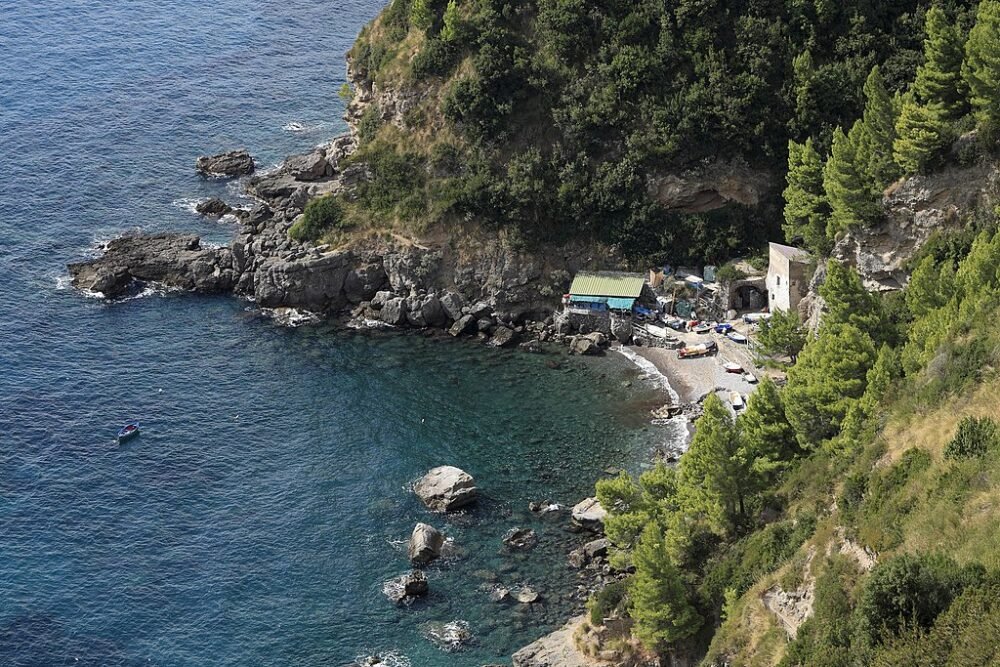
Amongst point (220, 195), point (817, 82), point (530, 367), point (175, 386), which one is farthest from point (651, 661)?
point (220, 195)

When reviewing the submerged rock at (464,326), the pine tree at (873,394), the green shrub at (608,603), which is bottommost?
the green shrub at (608,603)

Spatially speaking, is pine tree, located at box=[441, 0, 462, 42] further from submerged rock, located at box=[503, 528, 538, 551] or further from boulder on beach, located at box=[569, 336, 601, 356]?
submerged rock, located at box=[503, 528, 538, 551]

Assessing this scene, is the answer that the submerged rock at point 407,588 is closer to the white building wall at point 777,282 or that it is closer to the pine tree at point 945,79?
the white building wall at point 777,282

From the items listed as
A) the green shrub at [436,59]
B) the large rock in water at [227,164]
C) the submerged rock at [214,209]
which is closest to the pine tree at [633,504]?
the green shrub at [436,59]

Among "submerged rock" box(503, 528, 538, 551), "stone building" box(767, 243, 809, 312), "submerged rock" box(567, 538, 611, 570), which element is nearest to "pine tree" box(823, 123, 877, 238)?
"stone building" box(767, 243, 809, 312)

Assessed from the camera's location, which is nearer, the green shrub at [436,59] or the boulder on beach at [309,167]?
the green shrub at [436,59]

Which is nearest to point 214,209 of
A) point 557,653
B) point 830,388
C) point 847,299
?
point 847,299

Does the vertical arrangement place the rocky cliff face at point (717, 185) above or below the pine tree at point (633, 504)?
above
